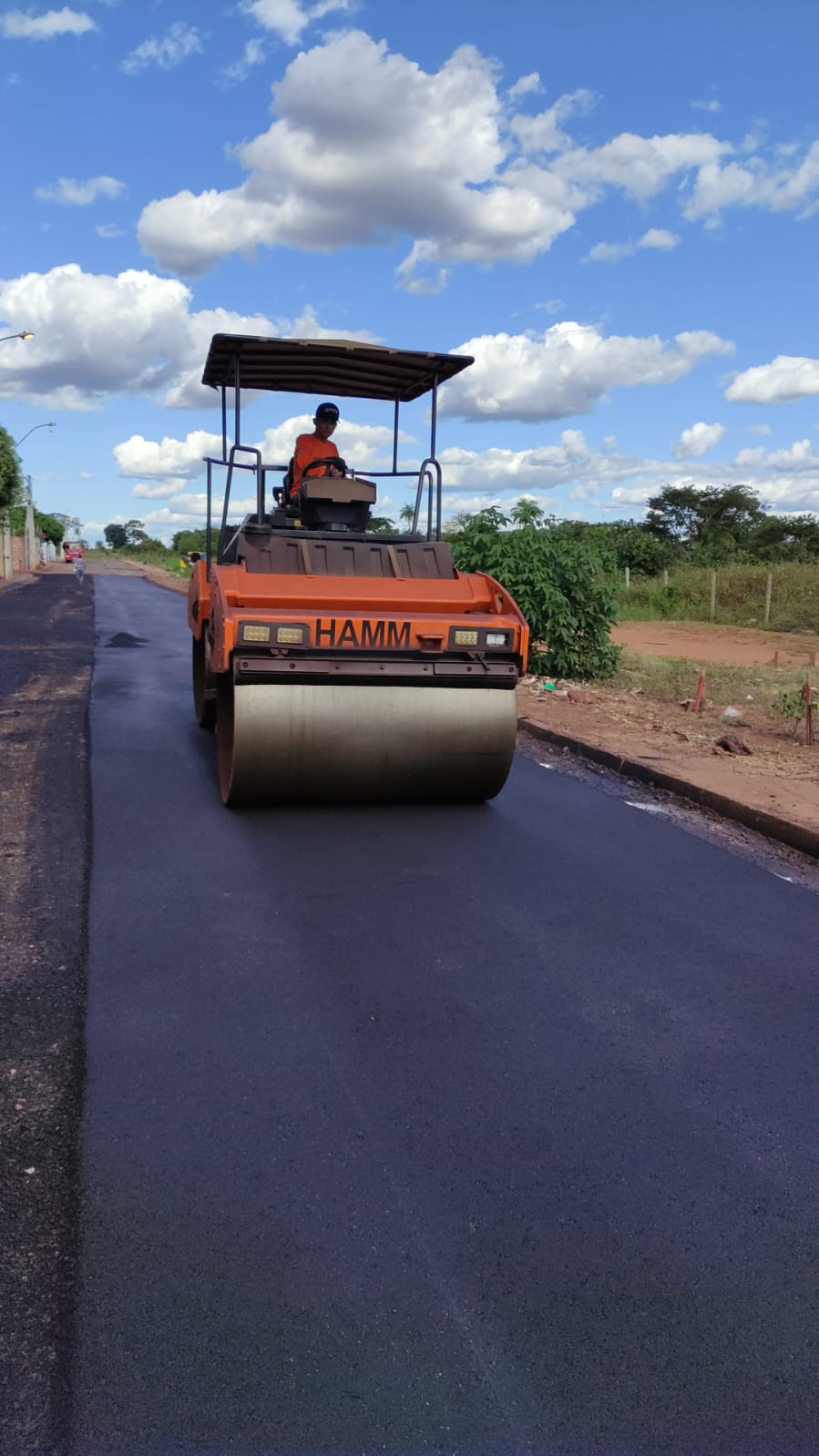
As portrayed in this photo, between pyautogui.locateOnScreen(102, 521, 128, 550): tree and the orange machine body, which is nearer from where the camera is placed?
the orange machine body

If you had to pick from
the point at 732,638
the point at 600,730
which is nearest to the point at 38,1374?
the point at 600,730

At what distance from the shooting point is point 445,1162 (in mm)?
3037

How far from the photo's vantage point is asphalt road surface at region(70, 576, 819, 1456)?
2219mm

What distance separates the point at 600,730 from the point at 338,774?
167 inches

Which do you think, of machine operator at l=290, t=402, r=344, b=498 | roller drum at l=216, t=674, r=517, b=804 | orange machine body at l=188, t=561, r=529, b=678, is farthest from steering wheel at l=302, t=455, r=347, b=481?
roller drum at l=216, t=674, r=517, b=804

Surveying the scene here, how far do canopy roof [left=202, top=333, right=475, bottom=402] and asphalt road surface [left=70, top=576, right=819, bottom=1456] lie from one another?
3979 mm

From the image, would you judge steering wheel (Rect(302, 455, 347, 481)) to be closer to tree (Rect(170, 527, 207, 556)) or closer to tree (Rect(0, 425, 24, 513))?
tree (Rect(170, 527, 207, 556))

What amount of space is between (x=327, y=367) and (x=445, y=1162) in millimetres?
6852

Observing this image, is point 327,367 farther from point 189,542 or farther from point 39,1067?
point 189,542

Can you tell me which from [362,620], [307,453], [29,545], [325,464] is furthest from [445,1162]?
[29,545]

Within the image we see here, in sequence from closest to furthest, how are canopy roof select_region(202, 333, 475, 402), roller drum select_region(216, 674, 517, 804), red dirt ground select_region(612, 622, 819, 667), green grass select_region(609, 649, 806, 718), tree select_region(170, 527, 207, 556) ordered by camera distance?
1. roller drum select_region(216, 674, 517, 804)
2. canopy roof select_region(202, 333, 475, 402)
3. green grass select_region(609, 649, 806, 718)
4. red dirt ground select_region(612, 622, 819, 667)
5. tree select_region(170, 527, 207, 556)

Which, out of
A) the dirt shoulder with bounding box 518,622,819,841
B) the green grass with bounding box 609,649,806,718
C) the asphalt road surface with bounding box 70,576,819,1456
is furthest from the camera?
the green grass with bounding box 609,649,806,718

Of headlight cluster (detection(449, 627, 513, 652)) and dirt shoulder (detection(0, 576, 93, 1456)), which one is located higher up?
headlight cluster (detection(449, 627, 513, 652))

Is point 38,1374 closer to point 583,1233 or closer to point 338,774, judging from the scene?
point 583,1233
